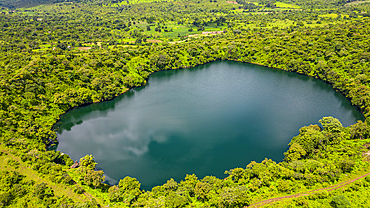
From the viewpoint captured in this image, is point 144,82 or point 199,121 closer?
point 199,121

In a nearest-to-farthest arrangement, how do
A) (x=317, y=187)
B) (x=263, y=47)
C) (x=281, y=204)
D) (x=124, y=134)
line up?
(x=281, y=204) < (x=317, y=187) < (x=124, y=134) < (x=263, y=47)

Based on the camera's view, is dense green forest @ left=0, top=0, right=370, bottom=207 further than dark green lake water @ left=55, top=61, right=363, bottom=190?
No

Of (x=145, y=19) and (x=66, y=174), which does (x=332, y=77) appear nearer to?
(x=66, y=174)

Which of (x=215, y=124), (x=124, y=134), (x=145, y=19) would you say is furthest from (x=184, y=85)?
(x=145, y=19)

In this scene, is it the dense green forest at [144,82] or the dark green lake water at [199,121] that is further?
the dark green lake water at [199,121]
